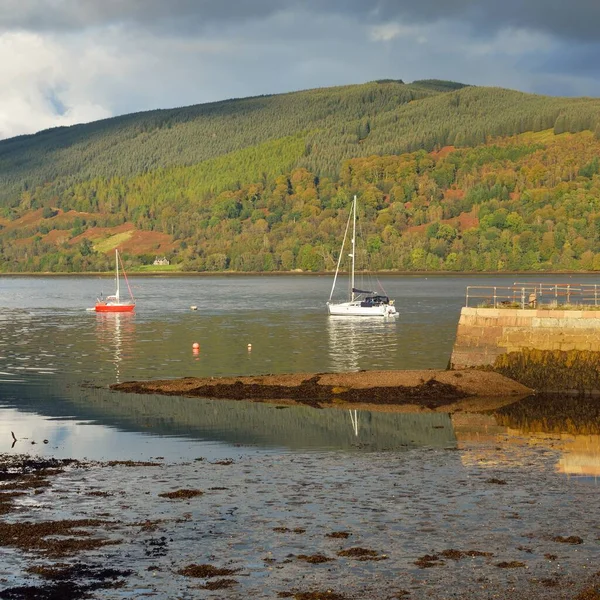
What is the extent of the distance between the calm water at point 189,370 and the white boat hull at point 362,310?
2172mm

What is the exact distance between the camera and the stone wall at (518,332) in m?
49.2

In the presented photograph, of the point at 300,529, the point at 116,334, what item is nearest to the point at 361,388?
the point at 300,529

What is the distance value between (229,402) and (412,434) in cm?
1106

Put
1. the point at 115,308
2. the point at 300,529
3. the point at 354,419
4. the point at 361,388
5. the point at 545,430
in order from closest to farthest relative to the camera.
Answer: the point at 300,529
the point at 545,430
the point at 354,419
the point at 361,388
the point at 115,308

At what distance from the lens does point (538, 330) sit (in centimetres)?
4984

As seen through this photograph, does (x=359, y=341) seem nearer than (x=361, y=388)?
No

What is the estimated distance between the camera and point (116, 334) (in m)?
93.1

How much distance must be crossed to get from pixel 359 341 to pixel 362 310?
3414 cm

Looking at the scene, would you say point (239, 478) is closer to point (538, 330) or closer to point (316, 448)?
point (316, 448)

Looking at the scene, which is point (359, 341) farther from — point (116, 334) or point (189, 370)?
point (189, 370)

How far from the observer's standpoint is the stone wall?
49156 millimetres

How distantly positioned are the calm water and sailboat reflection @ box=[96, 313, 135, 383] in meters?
0.12

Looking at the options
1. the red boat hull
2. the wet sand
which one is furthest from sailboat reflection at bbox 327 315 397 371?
the wet sand

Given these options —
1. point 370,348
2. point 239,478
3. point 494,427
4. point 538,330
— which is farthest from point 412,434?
point 370,348
